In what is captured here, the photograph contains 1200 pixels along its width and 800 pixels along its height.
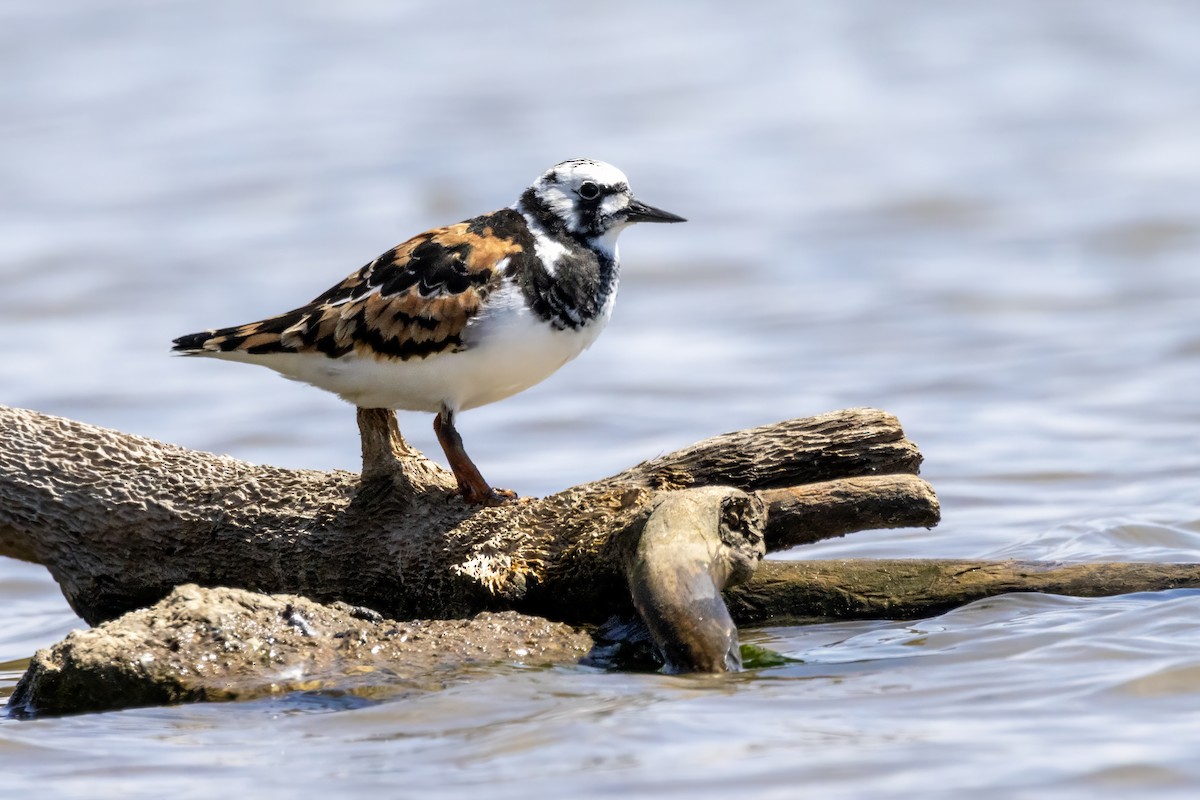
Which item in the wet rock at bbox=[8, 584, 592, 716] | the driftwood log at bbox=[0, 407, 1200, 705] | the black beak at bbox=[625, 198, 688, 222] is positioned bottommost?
the wet rock at bbox=[8, 584, 592, 716]

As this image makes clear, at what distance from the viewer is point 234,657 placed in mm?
4562

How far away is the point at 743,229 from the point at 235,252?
12.5ft

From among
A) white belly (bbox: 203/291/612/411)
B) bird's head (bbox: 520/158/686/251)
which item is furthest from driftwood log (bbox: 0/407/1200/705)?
bird's head (bbox: 520/158/686/251)

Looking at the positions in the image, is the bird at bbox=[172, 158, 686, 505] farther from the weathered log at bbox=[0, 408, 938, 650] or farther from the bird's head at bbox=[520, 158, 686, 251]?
the weathered log at bbox=[0, 408, 938, 650]

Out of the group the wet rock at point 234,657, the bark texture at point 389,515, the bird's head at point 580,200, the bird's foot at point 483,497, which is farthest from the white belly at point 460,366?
the wet rock at point 234,657

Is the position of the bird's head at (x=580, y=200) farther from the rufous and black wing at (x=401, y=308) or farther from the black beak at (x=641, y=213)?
the rufous and black wing at (x=401, y=308)

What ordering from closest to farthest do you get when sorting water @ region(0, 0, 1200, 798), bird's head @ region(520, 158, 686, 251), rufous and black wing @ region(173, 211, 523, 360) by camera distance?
water @ region(0, 0, 1200, 798) < rufous and black wing @ region(173, 211, 523, 360) < bird's head @ region(520, 158, 686, 251)

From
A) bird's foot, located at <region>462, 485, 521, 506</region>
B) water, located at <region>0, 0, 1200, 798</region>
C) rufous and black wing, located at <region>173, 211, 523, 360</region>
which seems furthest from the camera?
rufous and black wing, located at <region>173, 211, 523, 360</region>

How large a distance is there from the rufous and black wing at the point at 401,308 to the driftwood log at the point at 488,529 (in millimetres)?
273

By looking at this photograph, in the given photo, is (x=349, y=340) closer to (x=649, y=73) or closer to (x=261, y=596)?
(x=261, y=596)

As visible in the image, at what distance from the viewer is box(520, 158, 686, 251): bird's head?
226 inches

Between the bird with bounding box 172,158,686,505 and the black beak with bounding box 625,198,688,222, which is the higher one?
the black beak with bounding box 625,198,688,222

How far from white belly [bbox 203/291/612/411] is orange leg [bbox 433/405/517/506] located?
6cm

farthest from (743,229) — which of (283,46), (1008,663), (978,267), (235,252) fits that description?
(1008,663)
